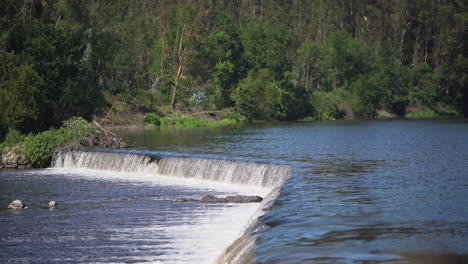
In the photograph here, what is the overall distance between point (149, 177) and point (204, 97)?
1977 inches

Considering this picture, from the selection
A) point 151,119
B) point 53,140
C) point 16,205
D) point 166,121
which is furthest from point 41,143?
point 166,121

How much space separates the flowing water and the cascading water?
0.22 feet

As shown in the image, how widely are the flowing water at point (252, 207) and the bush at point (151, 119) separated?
104ft

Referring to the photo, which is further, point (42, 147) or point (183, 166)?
point (42, 147)

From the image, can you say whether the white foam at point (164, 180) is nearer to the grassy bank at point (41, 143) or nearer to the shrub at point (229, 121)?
the grassy bank at point (41, 143)

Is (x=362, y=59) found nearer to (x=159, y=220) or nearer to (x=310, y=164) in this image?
(x=310, y=164)

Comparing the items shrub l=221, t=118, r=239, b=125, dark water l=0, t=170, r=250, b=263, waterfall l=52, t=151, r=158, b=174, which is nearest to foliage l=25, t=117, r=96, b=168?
waterfall l=52, t=151, r=158, b=174

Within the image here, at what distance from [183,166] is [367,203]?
1536 centimetres

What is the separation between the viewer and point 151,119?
7681cm

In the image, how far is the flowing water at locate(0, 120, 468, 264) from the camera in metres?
17.5

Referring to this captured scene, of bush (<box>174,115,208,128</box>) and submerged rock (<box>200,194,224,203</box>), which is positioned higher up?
submerged rock (<box>200,194,224,203</box>)

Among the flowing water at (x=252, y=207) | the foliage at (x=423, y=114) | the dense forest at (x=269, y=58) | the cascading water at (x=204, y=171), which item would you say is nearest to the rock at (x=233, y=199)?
the cascading water at (x=204, y=171)

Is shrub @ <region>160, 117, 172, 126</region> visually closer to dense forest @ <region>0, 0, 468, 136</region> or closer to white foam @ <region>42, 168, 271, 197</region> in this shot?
dense forest @ <region>0, 0, 468, 136</region>

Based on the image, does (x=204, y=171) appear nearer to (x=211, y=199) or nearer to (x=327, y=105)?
(x=211, y=199)
